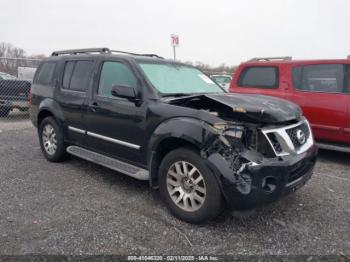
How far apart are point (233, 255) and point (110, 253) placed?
1094 millimetres

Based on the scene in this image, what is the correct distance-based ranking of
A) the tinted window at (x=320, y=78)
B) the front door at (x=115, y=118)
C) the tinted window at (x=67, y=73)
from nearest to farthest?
the front door at (x=115, y=118) < the tinted window at (x=67, y=73) < the tinted window at (x=320, y=78)

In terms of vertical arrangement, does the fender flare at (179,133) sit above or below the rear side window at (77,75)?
below

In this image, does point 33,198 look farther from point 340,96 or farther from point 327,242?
point 340,96

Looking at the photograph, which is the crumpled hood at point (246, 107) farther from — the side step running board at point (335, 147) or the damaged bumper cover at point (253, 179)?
the side step running board at point (335, 147)

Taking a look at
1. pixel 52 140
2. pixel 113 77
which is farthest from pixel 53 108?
pixel 113 77

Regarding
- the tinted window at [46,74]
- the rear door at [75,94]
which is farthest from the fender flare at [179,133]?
the tinted window at [46,74]

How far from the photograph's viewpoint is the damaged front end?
2844 mm

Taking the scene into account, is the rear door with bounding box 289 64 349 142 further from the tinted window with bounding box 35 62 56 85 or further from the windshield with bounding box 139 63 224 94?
the tinted window with bounding box 35 62 56 85

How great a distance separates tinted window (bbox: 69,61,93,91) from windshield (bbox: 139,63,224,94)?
102cm

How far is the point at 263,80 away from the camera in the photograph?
639 cm

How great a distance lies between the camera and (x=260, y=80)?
6.44 meters

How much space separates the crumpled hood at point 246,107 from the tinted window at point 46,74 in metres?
2.80

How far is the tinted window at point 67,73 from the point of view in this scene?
4.96 meters

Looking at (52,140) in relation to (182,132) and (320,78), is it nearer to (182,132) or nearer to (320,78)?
(182,132)
